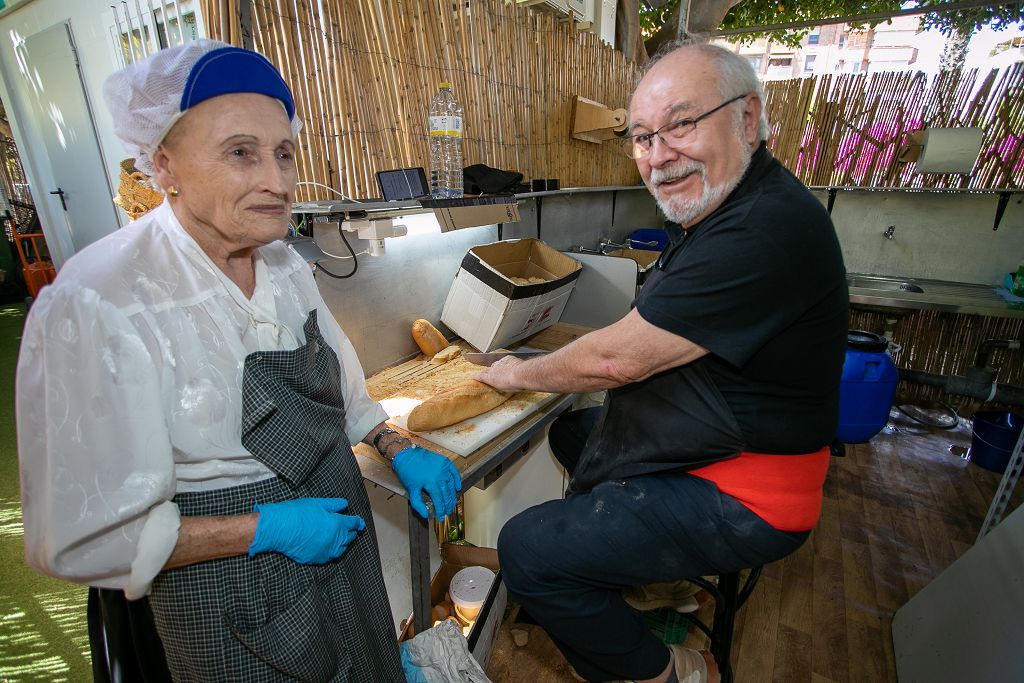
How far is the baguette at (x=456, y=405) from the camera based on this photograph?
4.87 feet

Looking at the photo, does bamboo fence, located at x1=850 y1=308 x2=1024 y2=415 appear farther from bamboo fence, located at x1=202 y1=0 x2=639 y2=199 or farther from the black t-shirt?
the black t-shirt

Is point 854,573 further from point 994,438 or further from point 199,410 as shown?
point 199,410

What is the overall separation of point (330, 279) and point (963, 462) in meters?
4.61

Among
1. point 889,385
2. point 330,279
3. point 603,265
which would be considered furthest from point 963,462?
point 330,279

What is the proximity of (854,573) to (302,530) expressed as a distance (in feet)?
9.26

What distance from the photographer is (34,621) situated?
78.5 inches

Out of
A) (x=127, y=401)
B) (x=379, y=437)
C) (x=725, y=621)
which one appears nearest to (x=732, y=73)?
(x=379, y=437)

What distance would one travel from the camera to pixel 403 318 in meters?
2.18

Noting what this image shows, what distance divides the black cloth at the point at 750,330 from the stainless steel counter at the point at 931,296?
10.3ft

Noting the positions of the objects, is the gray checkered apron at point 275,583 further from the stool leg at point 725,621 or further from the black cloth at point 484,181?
the black cloth at point 484,181

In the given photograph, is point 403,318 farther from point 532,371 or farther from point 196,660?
point 196,660

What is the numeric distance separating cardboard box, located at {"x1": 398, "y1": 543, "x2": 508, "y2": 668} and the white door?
12.4ft

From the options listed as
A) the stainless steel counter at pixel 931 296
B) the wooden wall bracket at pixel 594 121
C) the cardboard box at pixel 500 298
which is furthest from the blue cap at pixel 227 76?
the stainless steel counter at pixel 931 296

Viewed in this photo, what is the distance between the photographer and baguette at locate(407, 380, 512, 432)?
1.48 metres
